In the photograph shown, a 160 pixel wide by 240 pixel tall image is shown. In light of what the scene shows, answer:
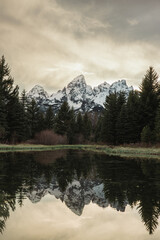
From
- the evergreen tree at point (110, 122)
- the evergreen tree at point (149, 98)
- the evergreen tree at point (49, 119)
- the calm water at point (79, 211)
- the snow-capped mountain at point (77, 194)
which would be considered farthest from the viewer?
the evergreen tree at point (49, 119)

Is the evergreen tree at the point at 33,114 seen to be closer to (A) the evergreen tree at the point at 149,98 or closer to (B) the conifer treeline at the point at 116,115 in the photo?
(B) the conifer treeline at the point at 116,115

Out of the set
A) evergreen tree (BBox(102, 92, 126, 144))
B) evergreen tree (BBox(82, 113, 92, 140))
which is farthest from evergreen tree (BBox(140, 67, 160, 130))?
evergreen tree (BBox(82, 113, 92, 140))

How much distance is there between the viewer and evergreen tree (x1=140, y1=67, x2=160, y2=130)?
45.0 m

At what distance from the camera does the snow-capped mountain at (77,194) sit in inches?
309

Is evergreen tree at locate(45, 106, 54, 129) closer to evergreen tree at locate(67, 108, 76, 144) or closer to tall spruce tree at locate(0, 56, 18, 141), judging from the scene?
evergreen tree at locate(67, 108, 76, 144)

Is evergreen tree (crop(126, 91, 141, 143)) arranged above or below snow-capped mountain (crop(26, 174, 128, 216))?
above

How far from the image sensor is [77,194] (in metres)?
9.38

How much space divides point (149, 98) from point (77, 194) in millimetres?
39227

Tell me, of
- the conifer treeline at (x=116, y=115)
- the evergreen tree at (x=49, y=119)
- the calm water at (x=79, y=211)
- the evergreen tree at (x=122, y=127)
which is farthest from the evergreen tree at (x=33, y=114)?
the calm water at (x=79, y=211)

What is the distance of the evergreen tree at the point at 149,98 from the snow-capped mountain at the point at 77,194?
35.8 meters

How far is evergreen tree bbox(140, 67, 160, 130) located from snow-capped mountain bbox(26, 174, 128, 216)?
117 feet

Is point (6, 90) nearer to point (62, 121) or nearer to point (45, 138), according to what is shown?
point (45, 138)

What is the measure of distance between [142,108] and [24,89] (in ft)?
114

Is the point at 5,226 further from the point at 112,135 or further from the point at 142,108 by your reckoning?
the point at 112,135
